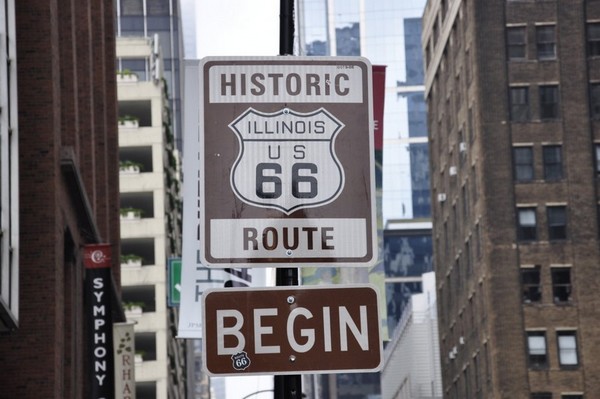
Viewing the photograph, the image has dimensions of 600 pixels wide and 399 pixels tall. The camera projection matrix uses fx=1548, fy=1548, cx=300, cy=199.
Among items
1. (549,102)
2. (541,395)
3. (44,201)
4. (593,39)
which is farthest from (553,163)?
(44,201)

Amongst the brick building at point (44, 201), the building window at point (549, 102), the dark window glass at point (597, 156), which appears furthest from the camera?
the dark window glass at point (597, 156)

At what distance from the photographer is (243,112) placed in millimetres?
7672

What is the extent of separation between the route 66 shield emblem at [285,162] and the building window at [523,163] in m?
80.9

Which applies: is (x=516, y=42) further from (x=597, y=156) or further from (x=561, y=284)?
(x=561, y=284)

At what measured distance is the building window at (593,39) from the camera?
8919 centimetres

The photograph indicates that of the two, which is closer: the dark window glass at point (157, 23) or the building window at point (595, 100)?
the building window at point (595, 100)

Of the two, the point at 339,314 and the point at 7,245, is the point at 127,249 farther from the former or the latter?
the point at 339,314

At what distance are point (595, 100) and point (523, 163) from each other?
18.6ft

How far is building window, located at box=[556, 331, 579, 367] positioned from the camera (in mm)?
83500

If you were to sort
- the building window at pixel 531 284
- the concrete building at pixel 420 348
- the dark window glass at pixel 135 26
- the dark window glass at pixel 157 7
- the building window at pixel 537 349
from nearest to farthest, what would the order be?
the building window at pixel 537 349, the building window at pixel 531 284, the dark window glass at pixel 135 26, the concrete building at pixel 420 348, the dark window glass at pixel 157 7

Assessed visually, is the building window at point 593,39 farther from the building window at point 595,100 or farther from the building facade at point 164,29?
the building facade at point 164,29

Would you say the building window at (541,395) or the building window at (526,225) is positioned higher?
the building window at (526,225)

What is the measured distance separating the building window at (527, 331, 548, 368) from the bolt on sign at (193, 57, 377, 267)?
77493mm

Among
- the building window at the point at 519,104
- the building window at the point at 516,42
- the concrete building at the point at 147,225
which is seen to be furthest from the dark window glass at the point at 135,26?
the building window at the point at 519,104
